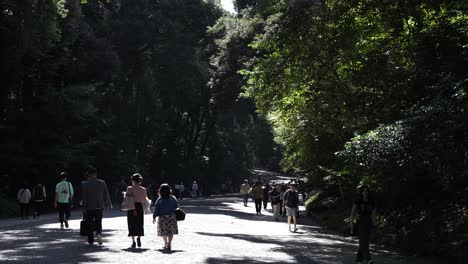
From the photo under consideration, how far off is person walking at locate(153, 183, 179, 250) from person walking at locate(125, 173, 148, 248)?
0.41m

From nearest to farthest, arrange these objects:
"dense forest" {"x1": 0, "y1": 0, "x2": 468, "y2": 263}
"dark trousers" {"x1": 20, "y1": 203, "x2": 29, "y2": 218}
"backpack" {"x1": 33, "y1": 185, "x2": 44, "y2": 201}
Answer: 1. "dense forest" {"x1": 0, "y1": 0, "x2": 468, "y2": 263}
2. "backpack" {"x1": 33, "y1": 185, "x2": 44, "y2": 201}
3. "dark trousers" {"x1": 20, "y1": 203, "x2": 29, "y2": 218}

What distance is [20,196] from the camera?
28.6 meters

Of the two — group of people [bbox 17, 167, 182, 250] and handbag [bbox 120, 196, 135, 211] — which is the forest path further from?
handbag [bbox 120, 196, 135, 211]

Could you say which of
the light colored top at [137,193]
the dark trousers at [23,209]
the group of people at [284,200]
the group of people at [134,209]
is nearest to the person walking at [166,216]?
the group of people at [134,209]

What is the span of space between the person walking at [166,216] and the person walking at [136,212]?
1.35ft

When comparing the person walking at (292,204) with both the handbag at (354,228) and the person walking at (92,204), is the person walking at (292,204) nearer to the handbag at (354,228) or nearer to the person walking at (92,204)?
the handbag at (354,228)

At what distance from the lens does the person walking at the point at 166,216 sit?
15.3m

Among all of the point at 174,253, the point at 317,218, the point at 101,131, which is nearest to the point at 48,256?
the point at 174,253

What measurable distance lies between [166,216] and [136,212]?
0.83m

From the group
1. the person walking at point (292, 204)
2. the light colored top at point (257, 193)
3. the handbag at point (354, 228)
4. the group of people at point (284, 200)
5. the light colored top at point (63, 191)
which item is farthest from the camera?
the light colored top at point (257, 193)

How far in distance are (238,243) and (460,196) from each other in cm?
581

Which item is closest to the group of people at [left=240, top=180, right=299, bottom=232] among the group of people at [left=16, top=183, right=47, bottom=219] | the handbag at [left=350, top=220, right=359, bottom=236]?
the handbag at [left=350, top=220, right=359, bottom=236]

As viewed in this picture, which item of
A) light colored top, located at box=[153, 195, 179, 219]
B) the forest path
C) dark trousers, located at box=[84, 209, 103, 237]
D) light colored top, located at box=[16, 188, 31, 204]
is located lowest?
the forest path

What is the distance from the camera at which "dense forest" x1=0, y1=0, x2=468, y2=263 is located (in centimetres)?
1620
